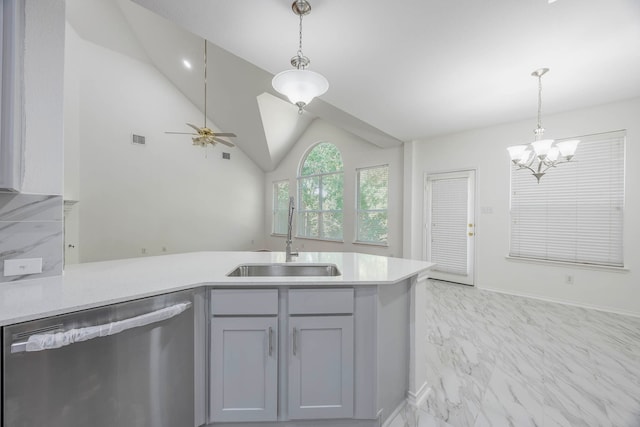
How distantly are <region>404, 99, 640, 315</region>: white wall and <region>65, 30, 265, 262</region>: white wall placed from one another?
5.07m

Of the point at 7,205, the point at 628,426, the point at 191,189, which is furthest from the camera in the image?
the point at 191,189

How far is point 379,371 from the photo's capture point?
143 centimetres

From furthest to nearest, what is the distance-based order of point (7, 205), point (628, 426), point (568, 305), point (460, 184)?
point (460, 184) < point (568, 305) < point (628, 426) < point (7, 205)

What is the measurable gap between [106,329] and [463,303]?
3912mm

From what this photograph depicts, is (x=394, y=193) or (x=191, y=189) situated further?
(x=191, y=189)

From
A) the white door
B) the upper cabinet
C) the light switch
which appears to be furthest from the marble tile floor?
the upper cabinet

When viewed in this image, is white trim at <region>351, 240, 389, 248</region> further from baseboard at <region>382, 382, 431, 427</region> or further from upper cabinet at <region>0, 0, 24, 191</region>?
upper cabinet at <region>0, 0, 24, 191</region>

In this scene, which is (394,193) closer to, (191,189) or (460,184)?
(460,184)

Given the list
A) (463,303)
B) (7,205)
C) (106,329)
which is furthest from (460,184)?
(7,205)

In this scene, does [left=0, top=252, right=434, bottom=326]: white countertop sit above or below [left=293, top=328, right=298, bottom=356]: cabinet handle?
above

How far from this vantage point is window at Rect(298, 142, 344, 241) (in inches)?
252

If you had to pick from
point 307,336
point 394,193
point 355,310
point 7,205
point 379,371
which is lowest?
point 379,371

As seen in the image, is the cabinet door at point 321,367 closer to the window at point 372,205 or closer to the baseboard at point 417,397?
the baseboard at point 417,397

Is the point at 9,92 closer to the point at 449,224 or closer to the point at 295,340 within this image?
the point at 295,340
